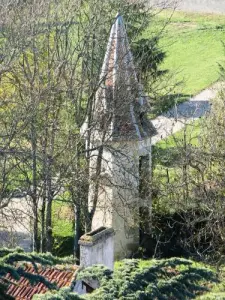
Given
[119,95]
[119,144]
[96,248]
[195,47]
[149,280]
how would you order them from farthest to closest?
[195,47] → [119,144] → [119,95] → [96,248] → [149,280]

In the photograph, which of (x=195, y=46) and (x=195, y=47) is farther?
(x=195, y=46)

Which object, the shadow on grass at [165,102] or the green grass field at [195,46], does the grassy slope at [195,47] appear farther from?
the shadow on grass at [165,102]

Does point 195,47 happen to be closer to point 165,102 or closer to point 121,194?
point 165,102

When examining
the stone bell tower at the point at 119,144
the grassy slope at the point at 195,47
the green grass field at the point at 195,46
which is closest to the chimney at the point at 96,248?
the stone bell tower at the point at 119,144

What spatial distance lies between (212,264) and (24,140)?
5517 mm

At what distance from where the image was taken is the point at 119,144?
68.4 ft

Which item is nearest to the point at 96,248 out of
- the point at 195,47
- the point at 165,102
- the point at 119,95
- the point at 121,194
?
the point at 119,95

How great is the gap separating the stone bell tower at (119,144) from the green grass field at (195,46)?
20631mm

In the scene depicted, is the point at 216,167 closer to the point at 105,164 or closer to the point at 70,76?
the point at 105,164

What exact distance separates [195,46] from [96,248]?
111ft

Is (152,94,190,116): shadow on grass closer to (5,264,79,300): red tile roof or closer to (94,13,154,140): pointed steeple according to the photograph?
(94,13,154,140): pointed steeple

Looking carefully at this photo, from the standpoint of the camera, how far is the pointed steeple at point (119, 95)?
20.0 m

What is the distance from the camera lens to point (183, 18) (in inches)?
1960

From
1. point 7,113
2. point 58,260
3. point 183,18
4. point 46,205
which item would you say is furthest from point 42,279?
point 183,18
